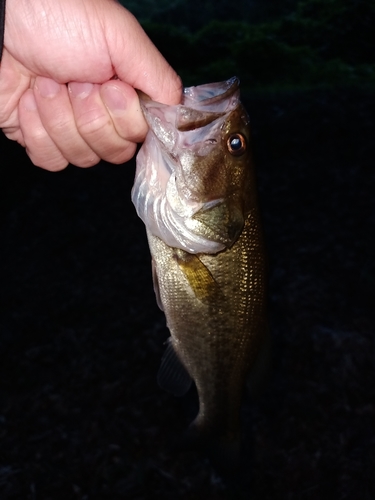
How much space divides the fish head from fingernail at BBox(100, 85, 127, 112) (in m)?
0.08

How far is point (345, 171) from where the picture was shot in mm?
7750

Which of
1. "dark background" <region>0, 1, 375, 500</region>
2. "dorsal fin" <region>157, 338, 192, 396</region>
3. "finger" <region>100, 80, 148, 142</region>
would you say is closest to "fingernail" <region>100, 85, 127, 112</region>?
"finger" <region>100, 80, 148, 142</region>

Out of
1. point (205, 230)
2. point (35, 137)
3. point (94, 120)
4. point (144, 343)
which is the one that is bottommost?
point (144, 343)

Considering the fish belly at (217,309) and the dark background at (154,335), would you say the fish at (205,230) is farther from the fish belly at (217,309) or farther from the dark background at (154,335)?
the dark background at (154,335)

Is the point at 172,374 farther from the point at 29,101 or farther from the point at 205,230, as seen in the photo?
the point at 29,101

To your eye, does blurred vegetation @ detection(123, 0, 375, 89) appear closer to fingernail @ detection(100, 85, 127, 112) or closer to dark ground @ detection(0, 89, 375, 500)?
dark ground @ detection(0, 89, 375, 500)

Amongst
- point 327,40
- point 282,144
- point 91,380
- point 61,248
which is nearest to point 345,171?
point 282,144

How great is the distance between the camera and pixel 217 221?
1721 mm

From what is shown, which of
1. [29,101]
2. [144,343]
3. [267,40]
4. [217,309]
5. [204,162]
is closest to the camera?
[204,162]

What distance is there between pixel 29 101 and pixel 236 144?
2.90ft

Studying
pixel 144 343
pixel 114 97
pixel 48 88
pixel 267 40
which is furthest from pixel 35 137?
pixel 267 40

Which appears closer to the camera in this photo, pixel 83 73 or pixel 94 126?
Result: pixel 83 73

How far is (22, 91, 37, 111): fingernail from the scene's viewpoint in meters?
2.00

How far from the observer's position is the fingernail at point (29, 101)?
200 cm
